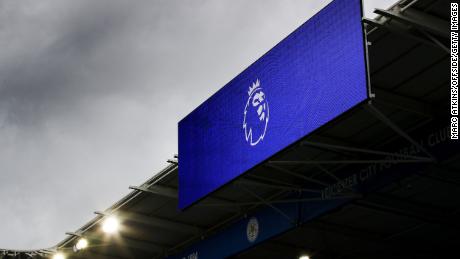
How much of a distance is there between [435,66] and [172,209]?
43.2 feet

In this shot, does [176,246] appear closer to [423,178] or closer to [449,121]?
[423,178]

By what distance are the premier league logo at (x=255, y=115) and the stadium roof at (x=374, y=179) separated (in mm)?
910

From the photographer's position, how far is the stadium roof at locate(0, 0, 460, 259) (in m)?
21.9

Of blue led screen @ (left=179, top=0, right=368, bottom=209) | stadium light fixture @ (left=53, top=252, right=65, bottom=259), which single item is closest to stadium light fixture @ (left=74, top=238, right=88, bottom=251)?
stadium light fixture @ (left=53, top=252, right=65, bottom=259)

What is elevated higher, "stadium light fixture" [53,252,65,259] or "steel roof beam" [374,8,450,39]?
"steel roof beam" [374,8,450,39]

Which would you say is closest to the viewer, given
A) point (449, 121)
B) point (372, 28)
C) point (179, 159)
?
point (372, 28)

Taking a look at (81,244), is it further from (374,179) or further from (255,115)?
(374,179)

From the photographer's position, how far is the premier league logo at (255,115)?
24312mm

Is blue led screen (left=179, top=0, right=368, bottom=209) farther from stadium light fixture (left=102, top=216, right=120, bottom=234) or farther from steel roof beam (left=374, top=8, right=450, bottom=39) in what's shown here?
stadium light fixture (left=102, top=216, right=120, bottom=234)

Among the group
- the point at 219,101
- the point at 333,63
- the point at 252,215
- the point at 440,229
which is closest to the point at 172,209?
the point at 252,215

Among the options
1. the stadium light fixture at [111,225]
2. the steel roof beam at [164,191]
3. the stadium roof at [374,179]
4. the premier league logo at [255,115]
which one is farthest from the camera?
the stadium light fixture at [111,225]

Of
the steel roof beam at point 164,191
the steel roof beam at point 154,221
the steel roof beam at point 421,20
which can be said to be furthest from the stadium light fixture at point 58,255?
the steel roof beam at point 421,20

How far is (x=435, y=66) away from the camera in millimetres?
22266

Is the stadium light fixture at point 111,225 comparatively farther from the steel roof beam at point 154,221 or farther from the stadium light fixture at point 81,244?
the stadium light fixture at point 81,244
